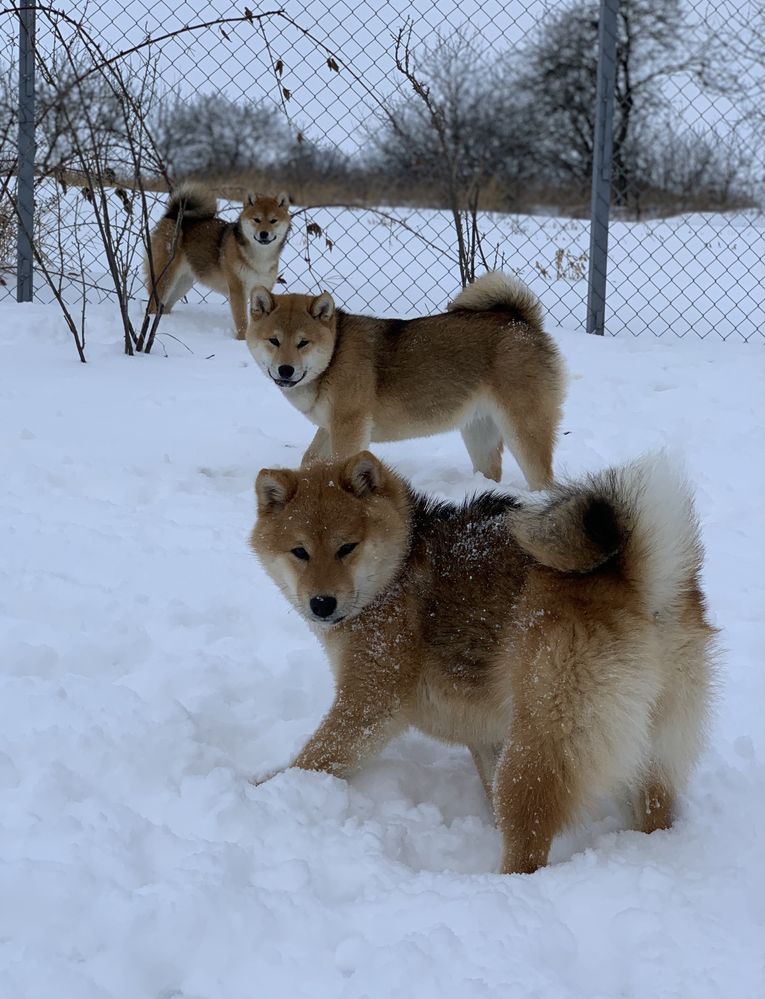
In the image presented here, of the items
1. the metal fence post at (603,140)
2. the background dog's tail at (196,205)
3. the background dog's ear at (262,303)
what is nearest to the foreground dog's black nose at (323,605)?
the background dog's ear at (262,303)

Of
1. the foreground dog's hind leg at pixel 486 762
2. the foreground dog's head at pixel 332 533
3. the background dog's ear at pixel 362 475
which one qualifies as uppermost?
the background dog's ear at pixel 362 475

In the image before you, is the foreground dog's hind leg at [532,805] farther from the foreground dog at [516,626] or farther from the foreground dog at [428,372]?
the foreground dog at [428,372]

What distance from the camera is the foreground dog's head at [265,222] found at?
897cm

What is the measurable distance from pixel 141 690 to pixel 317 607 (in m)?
0.69

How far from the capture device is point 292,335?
19.1 ft

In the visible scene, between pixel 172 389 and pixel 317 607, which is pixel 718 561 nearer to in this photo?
pixel 317 607

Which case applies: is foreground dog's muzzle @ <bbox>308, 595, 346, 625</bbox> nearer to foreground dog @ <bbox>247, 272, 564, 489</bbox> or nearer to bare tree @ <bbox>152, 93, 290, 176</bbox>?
foreground dog @ <bbox>247, 272, 564, 489</bbox>

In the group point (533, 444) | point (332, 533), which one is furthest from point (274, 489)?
point (533, 444)

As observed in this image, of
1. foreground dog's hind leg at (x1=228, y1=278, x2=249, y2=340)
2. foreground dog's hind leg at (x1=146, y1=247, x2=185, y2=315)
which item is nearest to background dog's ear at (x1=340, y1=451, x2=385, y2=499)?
foreground dog's hind leg at (x1=146, y1=247, x2=185, y2=315)

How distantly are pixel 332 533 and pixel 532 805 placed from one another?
0.99 meters

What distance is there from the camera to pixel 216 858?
2396mm

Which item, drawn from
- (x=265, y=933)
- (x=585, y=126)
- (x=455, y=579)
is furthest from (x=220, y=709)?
(x=585, y=126)

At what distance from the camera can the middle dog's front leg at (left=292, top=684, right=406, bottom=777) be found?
2.94 metres

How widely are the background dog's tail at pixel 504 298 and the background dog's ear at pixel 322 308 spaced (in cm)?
76
